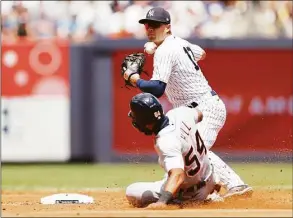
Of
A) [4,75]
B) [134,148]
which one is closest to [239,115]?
[134,148]

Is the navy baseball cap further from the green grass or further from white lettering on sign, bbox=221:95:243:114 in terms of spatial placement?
white lettering on sign, bbox=221:95:243:114

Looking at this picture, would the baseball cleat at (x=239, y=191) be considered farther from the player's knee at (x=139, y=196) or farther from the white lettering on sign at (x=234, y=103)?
the white lettering on sign at (x=234, y=103)

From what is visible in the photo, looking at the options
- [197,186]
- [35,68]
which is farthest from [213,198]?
[35,68]

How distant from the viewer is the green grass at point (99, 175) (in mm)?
11938

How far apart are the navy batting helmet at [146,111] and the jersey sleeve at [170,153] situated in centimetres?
17

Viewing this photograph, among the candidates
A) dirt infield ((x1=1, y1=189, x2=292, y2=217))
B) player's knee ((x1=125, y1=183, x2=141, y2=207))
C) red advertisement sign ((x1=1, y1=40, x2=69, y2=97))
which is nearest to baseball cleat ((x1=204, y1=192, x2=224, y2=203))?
dirt infield ((x1=1, y1=189, x2=292, y2=217))

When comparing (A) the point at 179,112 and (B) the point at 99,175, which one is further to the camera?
(B) the point at 99,175

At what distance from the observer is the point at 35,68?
598 inches

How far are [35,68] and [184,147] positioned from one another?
816 cm

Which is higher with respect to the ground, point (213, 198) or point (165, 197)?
point (165, 197)

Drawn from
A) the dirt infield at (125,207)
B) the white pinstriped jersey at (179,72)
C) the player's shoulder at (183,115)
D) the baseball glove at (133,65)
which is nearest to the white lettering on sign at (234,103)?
the dirt infield at (125,207)

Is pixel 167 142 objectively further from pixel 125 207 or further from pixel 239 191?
pixel 239 191

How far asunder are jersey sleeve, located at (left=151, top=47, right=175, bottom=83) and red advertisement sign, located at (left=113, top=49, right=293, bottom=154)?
6.80 m

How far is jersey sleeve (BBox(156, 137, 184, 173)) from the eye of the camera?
7.06 m
